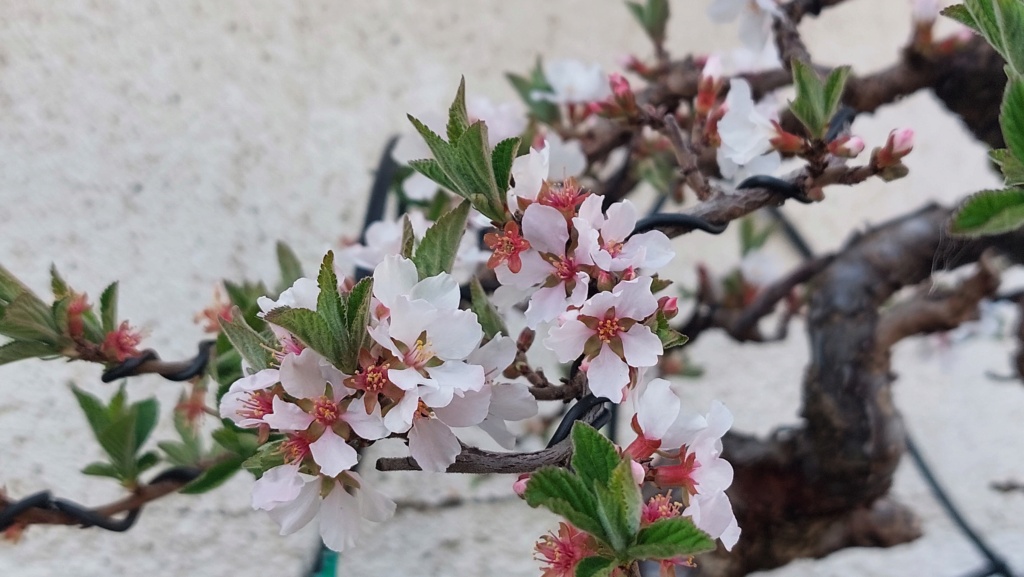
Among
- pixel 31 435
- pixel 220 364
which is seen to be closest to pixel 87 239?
pixel 31 435

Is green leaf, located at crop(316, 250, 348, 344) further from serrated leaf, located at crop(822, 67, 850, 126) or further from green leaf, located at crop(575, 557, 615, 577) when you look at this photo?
serrated leaf, located at crop(822, 67, 850, 126)

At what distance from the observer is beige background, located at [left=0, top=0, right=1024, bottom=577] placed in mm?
572

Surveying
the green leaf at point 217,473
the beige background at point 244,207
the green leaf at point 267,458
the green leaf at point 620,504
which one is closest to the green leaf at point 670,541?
the green leaf at point 620,504

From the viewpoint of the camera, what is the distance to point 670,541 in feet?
0.60

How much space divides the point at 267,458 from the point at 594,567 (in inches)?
3.9

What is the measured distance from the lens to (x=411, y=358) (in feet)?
0.68

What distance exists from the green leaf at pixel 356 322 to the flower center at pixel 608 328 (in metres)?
0.07

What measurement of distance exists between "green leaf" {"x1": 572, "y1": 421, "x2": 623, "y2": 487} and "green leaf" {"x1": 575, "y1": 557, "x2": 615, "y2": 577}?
0.8 inches

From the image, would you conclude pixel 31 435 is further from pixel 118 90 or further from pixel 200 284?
pixel 118 90

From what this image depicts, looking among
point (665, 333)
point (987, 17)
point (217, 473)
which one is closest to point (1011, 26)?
point (987, 17)

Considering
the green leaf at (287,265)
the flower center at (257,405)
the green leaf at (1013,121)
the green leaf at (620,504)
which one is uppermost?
the green leaf at (287,265)

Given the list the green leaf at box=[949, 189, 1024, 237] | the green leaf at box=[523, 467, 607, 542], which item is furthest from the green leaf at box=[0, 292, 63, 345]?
the green leaf at box=[949, 189, 1024, 237]

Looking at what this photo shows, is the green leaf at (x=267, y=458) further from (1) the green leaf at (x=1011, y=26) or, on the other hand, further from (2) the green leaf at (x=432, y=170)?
(1) the green leaf at (x=1011, y=26)

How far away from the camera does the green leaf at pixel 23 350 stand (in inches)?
11.5
